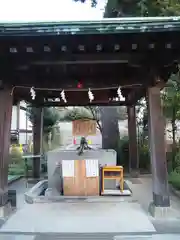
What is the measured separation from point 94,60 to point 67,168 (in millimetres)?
2876

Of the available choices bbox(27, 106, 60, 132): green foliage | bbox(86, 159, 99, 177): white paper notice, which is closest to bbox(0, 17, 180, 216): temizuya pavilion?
bbox(86, 159, 99, 177): white paper notice

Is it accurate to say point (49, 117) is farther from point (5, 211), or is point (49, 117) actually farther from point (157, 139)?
point (157, 139)

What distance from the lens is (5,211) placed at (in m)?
5.45

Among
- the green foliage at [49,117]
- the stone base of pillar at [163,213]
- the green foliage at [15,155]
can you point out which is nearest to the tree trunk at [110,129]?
the green foliage at [49,117]

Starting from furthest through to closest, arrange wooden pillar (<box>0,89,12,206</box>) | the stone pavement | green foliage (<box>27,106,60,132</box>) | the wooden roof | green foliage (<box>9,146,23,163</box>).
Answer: green foliage (<box>27,106,60,132</box>)
green foliage (<box>9,146,23,163</box>)
wooden pillar (<box>0,89,12,206</box>)
the stone pavement
the wooden roof

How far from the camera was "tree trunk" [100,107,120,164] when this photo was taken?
42.9 ft

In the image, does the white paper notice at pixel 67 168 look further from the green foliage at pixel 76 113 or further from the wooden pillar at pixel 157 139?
the green foliage at pixel 76 113

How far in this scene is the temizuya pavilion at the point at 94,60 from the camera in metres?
4.23

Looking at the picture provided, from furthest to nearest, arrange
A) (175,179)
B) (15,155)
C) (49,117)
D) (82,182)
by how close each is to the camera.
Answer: (49,117)
(15,155)
(175,179)
(82,182)

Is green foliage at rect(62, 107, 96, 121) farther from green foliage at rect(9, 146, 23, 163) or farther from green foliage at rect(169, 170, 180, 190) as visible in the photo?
green foliage at rect(169, 170, 180, 190)

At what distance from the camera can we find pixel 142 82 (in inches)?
234

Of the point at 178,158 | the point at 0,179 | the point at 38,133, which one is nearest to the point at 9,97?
the point at 0,179

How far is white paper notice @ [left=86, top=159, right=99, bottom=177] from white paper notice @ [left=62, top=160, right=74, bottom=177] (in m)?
0.37

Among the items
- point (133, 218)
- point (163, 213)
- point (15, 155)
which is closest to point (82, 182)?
point (133, 218)
